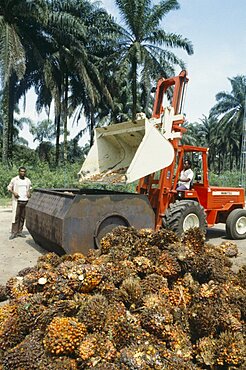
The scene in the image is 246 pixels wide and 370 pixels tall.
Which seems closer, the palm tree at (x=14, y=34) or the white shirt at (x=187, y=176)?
the white shirt at (x=187, y=176)

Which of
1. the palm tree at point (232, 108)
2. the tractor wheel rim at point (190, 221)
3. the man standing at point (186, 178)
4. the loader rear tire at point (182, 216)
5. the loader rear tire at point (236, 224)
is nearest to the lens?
the loader rear tire at point (182, 216)

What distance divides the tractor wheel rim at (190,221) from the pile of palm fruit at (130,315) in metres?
3.28

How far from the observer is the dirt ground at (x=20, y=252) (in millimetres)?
6391

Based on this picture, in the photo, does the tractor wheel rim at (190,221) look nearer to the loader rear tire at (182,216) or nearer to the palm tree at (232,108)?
the loader rear tire at (182,216)

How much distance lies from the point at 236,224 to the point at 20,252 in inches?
208

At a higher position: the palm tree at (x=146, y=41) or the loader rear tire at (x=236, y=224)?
the palm tree at (x=146, y=41)

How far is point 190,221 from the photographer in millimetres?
7660

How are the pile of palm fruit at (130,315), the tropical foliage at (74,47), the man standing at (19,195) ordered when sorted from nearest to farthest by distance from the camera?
the pile of palm fruit at (130,315) < the man standing at (19,195) < the tropical foliage at (74,47)

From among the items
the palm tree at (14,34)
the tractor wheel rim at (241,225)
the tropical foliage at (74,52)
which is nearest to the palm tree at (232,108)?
the tropical foliage at (74,52)

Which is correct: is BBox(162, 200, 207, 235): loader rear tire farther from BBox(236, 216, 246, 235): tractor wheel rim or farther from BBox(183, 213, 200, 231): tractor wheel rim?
BBox(236, 216, 246, 235): tractor wheel rim

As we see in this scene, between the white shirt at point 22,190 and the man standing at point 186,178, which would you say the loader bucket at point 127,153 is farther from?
the white shirt at point 22,190

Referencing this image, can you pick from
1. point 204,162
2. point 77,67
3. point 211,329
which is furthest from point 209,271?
point 77,67

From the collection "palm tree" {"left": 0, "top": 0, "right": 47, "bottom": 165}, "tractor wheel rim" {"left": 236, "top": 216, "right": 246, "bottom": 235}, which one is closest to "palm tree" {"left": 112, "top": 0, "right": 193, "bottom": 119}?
"palm tree" {"left": 0, "top": 0, "right": 47, "bottom": 165}

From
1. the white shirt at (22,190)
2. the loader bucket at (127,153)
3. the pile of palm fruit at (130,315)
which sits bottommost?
the pile of palm fruit at (130,315)
